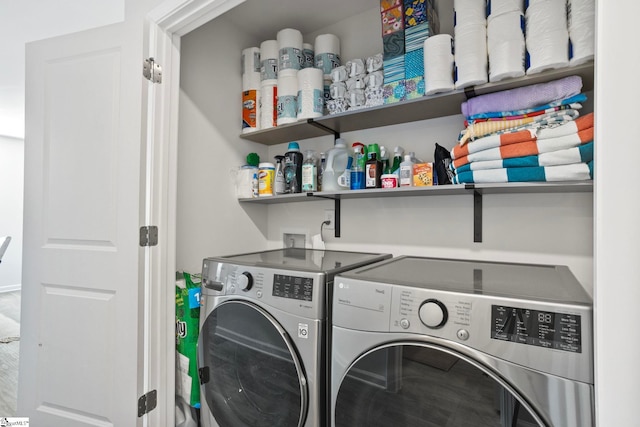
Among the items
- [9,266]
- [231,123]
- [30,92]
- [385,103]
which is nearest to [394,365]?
[385,103]

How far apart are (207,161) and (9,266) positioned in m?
5.78

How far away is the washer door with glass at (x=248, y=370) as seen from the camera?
112 centimetres

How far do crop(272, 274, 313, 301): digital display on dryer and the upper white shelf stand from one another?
0.87 metres

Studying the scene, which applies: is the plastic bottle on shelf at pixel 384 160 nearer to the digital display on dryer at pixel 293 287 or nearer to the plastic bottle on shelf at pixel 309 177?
the plastic bottle on shelf at pixel 309 177

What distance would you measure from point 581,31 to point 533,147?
0.40 metres

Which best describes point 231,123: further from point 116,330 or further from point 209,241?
point 116,330

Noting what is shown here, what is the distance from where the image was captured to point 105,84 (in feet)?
4.74

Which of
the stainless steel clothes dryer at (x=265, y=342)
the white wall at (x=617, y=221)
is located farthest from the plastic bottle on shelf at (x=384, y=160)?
the white wall at (x=617, y=221)

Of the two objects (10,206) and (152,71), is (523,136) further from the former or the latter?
(10,206)

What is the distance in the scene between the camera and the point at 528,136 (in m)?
1.12

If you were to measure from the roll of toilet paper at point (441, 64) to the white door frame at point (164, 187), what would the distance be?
3.10 feet

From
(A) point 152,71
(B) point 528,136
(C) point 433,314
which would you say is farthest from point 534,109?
(A) point 152,71

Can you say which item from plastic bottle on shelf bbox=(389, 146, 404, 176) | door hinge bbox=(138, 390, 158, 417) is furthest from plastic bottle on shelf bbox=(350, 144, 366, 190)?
door hinge bbox=(138, 390, 158, 417)

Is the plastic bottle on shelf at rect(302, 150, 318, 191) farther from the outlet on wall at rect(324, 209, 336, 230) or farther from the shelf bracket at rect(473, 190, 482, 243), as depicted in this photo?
the shelf bracket at rect(473, 190, 482, 243)
